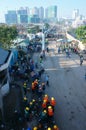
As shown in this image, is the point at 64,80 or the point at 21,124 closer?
the point at 21,124

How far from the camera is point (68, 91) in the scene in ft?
55.8

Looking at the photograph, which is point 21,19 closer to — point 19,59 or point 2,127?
point 19,59

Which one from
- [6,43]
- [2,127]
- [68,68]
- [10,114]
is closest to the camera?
[2,127]

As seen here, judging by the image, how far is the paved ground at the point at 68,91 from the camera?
40.8ft

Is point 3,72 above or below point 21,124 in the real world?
above

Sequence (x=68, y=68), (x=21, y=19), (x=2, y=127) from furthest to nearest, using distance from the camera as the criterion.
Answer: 1. (x=21, y=19)
2. (x=68, y=68)
3. (x=2, y=127)

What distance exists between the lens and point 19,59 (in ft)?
84.6

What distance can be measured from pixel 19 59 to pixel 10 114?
13557 mm

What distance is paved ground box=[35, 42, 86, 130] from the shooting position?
490 inches

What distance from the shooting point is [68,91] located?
17.0 meters

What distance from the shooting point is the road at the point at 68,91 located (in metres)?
12.4

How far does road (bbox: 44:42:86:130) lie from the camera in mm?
12438

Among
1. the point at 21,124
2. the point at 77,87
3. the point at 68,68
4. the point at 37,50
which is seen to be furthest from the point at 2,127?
the point at 37,50

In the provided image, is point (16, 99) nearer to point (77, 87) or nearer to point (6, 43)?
point (77, 87)
